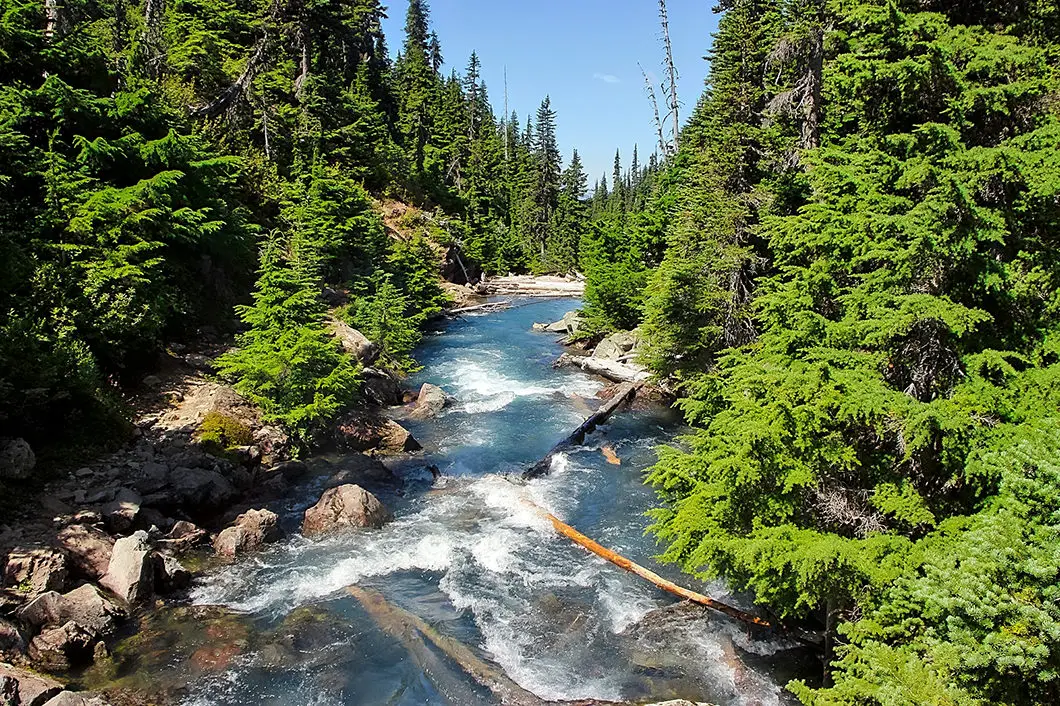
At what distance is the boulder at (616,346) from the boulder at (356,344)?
1194 centimetres

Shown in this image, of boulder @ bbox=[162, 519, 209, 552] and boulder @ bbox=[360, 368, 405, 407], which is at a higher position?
boulder @ bbox=[360, 368, 405, 407]

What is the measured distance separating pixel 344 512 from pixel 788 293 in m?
11.3

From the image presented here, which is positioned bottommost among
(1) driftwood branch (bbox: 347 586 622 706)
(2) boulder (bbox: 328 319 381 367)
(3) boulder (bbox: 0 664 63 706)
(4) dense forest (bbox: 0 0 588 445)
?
(1) driftwood branch (bbox: 347 586 622 706)

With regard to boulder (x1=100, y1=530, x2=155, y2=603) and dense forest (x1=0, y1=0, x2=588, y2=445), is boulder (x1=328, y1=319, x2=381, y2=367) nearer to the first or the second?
dense forest (x1=0, y1=0, x2=588, y2=445)

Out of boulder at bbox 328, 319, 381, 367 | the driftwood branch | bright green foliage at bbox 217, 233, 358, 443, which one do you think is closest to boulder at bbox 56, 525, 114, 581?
the driftwood branch

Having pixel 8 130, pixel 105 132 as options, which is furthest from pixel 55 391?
pixel 105 132

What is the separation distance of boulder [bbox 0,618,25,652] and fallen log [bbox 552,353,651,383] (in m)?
21.1

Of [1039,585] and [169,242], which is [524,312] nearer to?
[169,242]

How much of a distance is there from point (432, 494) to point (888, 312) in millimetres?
12691

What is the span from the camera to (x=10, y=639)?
31.0 ft

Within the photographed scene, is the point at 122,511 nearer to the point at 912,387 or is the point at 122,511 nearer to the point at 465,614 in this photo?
the point at 465,614

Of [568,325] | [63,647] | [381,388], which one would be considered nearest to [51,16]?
[381,388]

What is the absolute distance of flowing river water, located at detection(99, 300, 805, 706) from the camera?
33.1 feet

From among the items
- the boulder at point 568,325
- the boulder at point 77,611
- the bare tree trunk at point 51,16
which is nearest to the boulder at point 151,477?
the boulder at point 77,611
